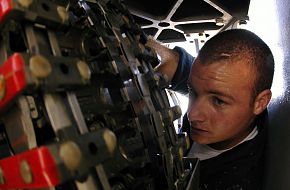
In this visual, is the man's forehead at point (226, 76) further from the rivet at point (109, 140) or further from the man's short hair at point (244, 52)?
the rivet at point (109, 140)

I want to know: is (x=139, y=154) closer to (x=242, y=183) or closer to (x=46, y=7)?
(x=46, y=7)

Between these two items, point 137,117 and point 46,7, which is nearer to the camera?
point 46,7

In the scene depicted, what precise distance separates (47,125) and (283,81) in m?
0.70

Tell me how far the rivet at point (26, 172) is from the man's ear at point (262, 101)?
2.56ft

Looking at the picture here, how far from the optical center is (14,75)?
29 centimetres

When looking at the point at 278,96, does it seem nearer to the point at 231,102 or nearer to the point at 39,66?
the point at 231,102

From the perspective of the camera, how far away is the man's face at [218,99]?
881 mm

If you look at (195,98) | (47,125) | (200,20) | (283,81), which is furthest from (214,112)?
(47,125)

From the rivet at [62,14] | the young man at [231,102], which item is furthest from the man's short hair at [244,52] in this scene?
the rivet at [62,14]

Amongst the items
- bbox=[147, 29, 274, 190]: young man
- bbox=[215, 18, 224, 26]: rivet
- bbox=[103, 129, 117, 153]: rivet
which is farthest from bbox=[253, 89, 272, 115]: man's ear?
bbox=[103, 129, 117, 153]: rivet

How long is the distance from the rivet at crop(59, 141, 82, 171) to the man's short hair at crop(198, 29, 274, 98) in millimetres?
678

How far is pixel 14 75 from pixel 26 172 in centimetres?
9

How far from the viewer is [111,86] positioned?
1.48ft

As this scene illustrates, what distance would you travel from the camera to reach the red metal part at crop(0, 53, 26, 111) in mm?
285
